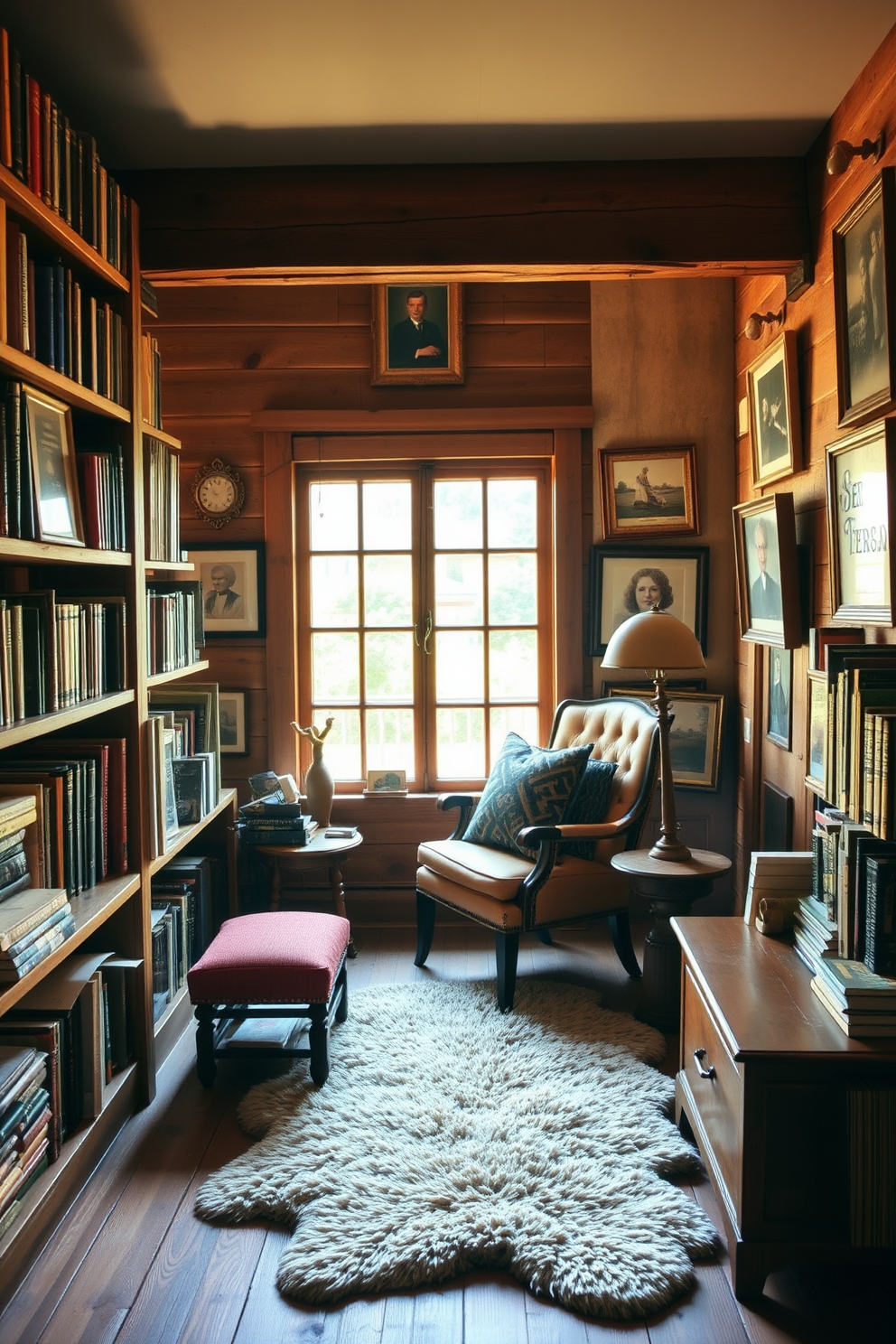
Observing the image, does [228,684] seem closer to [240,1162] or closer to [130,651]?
[130,651]

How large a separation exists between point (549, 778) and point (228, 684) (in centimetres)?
158

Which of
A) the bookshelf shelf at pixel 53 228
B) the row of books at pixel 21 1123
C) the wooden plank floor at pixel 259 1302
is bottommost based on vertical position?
the wooden plank floor at pixel 259 1302

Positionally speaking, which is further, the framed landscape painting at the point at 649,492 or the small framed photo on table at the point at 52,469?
the framed landscape painting at the point at 649,492

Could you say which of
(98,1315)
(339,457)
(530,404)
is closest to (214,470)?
(339,457)

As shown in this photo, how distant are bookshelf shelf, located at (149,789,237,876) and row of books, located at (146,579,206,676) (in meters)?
0.55

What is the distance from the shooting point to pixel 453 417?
14.0 feet

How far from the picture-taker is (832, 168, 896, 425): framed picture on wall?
2.28 m

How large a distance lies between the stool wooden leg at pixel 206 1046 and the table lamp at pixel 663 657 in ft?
5.04

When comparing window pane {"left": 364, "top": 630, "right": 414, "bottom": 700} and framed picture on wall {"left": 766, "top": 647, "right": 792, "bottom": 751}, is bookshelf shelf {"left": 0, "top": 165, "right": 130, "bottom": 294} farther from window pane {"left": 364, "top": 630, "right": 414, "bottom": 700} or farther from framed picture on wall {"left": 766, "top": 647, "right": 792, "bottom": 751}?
framed picture on wall {"left": 766, "top": 647, "right": 792, "bottom": 751}

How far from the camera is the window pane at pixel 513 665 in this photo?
4516 millimetres

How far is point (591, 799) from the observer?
380 cm

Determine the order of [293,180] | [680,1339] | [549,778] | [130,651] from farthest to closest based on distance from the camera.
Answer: [549,778] → [293,180] → [130,651] → [680,1339]

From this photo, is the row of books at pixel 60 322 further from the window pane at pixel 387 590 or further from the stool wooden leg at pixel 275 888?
the stool wooden leg at pixel 275 888

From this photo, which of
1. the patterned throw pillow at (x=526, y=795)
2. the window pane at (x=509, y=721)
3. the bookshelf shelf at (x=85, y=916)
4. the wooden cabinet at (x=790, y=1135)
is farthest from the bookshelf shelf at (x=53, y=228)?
the window pane at (x=509, y=721)
